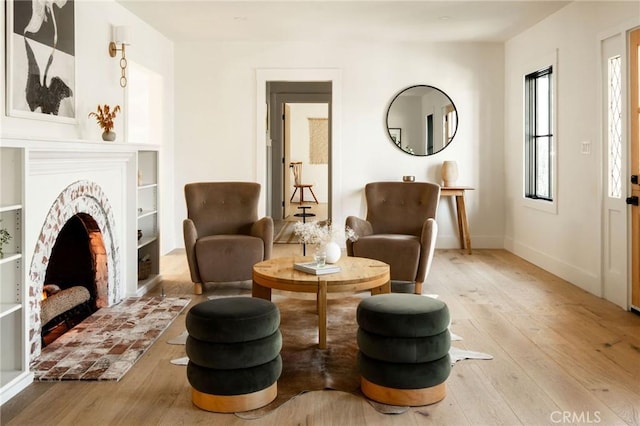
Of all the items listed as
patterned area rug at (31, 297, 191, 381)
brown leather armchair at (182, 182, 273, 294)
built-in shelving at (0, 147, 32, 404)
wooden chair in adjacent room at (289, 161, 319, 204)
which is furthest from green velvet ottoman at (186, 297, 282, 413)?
wooden chair in adjacent room at (289, 161, 319, 204)

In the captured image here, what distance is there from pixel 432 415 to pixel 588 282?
310 cm

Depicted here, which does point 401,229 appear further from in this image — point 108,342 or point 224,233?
point 108,342

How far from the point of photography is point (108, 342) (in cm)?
361

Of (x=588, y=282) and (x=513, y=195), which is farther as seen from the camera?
(x=513, y=195)

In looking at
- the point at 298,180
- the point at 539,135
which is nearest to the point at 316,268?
the point at 539,135

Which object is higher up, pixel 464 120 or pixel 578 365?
pixel 464 120

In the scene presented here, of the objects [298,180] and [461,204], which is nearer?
[461,204]

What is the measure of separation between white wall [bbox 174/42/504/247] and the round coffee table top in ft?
11.9

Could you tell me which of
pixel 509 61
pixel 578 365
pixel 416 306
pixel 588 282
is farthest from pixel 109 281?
pixel 509 61

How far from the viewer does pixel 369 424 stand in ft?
8.18

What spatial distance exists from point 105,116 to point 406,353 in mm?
3710

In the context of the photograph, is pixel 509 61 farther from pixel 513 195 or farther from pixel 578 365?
pixel 578 365
